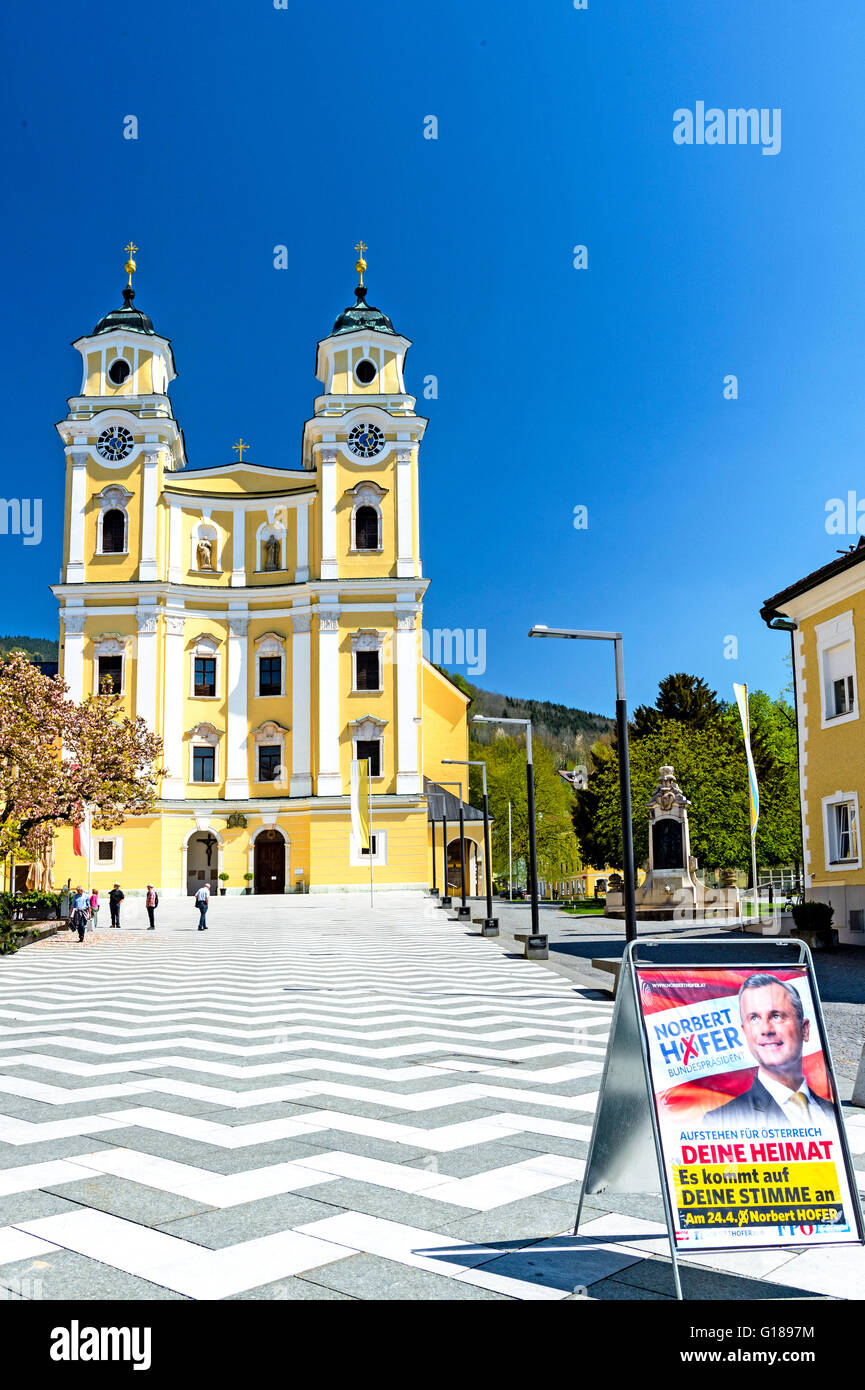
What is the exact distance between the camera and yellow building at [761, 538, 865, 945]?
24.4 meters

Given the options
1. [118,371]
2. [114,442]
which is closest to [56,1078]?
[114,442]

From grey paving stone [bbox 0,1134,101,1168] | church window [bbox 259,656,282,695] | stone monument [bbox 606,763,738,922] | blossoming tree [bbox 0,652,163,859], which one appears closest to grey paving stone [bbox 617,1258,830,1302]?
grey paving stone [bbox 0,1134,101,1168]

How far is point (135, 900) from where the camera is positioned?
5062 centimetres

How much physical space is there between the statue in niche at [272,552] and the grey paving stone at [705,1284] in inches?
2200

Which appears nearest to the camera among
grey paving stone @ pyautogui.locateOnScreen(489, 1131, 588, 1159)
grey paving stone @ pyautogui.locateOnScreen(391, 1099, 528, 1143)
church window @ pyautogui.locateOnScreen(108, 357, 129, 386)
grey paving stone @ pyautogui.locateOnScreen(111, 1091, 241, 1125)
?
grey paving stone @ pyautogui.locateOnScreen(489, 1131, 588, 1159)

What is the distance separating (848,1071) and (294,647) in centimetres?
4919

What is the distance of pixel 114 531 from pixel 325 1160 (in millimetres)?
53995

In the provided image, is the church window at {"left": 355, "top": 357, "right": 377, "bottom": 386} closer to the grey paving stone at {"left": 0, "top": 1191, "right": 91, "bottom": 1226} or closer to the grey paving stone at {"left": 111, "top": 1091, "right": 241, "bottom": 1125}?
the grey paving stone at {"left": 111, "top": 1091, "right": 241, "bottom": 1125}

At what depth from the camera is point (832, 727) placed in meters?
25.6

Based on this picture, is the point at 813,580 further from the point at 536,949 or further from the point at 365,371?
the point at 365,371

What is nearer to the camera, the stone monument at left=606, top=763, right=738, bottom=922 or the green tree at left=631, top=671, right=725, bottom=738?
the stone monument at left=606, top=763, right=738, bottom=922

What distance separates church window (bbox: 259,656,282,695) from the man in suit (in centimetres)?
5356

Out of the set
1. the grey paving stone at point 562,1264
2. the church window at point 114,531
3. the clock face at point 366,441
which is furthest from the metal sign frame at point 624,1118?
the church window at point 114,531

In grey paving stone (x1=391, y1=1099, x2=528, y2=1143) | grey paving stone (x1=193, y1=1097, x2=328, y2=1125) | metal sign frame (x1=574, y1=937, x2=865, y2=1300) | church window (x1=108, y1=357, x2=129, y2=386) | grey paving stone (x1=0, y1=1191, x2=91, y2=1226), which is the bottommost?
grey paving stone (x1=391, y1=1099, x2=528, y2=1143)
